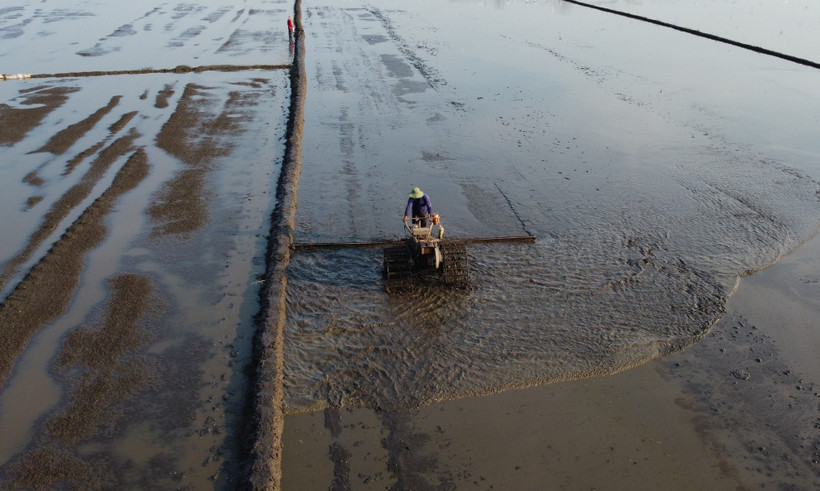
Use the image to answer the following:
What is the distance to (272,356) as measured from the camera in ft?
28.4

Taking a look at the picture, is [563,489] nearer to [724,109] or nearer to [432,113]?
[432,113]

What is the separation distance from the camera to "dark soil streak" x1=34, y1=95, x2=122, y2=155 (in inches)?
669

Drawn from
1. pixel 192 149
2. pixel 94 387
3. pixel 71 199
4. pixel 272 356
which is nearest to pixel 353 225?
pixel 272 356

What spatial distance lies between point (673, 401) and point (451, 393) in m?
2.95

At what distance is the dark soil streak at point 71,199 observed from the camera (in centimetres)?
1144

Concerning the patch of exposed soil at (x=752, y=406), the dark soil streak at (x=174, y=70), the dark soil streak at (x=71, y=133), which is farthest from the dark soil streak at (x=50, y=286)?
the dark soil streak at (x=174, y=70)

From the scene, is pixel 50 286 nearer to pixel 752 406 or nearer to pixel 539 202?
pixel 539 202

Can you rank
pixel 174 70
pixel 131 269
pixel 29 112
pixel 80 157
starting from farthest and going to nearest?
pixel 174 70 < pixel 29 112 < pixel 80 157 < pixel 131 269

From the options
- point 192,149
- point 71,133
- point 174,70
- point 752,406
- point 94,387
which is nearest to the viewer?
point 752,406

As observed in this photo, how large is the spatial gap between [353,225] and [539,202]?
4.21m

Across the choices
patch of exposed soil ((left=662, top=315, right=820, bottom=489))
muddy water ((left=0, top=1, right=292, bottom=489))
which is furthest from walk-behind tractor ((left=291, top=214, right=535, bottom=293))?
patch of exposed soil ((left=662, top=315, right=820, bottom=489))

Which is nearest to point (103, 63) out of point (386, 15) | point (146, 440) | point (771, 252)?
point (386, 15)

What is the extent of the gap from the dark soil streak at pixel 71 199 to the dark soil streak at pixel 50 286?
1.33 feet

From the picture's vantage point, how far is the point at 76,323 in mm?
9664
